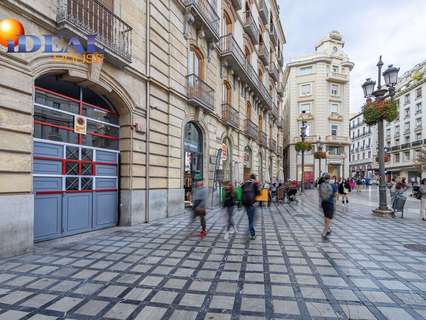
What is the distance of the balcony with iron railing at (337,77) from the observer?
146 feet

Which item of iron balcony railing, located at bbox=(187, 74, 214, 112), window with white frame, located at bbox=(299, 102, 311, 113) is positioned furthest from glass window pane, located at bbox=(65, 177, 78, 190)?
window with white frame, located at bbox=(299, 102, 311, 113)

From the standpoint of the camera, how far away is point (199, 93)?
43.5ft

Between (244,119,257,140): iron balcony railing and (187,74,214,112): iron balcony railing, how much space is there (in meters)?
6.78

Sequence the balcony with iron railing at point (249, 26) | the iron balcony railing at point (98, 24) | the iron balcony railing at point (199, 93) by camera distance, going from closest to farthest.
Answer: the iron balcony railing at point (98, 24) → the iron balcony railing at point (199, 93) → the balcony with iron railing at point (249, 26)

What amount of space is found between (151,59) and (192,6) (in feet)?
13.0

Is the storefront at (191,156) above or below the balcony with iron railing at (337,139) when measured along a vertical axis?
below

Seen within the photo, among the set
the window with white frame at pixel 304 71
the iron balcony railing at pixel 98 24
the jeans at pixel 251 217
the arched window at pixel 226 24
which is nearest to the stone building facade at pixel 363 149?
the window with white frame at pixel 304 71

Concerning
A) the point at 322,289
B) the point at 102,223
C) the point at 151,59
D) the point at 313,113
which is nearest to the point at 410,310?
the point at 322,289

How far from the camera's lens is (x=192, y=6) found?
12.0 m

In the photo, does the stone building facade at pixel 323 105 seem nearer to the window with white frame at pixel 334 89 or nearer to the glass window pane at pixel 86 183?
the window with white frame at pixel 334 89

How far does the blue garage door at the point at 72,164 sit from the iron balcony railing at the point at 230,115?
867 centimetres

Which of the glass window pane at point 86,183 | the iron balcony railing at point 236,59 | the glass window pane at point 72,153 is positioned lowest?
the glass window pane at point 86,183

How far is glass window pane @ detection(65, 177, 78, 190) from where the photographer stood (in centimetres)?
722

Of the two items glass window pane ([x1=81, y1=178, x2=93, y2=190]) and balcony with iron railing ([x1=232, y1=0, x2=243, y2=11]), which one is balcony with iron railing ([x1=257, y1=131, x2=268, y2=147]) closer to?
balcony with iron railing ([x1=232, y1=0, x2=243, y2=11])
